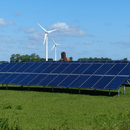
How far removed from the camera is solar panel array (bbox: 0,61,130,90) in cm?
2735

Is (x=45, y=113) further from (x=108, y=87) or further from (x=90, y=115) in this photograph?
(x=108, y=87)

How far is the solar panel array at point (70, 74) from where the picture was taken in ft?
89.7

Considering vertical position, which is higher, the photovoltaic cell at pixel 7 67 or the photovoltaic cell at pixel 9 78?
the photovoltaic cell at pixel 7 67

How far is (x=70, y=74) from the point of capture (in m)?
30.8

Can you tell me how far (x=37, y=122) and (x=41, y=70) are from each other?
19.0 meters

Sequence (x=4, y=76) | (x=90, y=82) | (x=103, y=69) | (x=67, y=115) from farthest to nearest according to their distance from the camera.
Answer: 1. (x=4, y=76)
2. (x=103, y=69)
3. (x=90, y=82)
4. (x=67, y=115)

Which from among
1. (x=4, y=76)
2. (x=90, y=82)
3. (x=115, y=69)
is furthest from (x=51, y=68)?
(x=115, y=69)

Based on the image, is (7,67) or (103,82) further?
(7,67)

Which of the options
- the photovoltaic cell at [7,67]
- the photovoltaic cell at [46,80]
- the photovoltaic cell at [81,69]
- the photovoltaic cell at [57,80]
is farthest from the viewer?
the photovoltaic cell at [7,67]

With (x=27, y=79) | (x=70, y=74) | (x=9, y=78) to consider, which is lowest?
(x=27, y=79)

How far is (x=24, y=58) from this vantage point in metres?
184

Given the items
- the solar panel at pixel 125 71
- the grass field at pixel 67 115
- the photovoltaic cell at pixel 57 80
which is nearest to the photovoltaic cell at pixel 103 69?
the solar panel at pixel 125 71

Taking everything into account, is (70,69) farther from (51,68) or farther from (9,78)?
(9,78)

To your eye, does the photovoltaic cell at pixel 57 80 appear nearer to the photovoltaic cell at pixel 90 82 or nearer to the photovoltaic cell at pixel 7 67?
the photovoltaic cell at pixel 90 82
